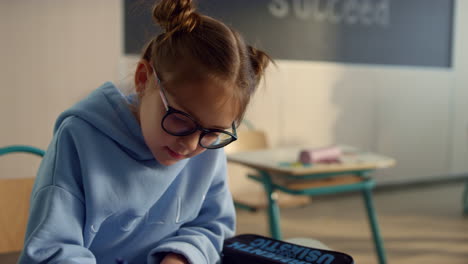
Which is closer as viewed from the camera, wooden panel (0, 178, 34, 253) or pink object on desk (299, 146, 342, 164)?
wooden panel (0, 178, 34, 253)

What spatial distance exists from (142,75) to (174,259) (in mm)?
297

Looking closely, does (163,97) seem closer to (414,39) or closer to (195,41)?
(195,41)

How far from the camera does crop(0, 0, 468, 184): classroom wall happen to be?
279 centimetres

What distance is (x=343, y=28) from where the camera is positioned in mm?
4066

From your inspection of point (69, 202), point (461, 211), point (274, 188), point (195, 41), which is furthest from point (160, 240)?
point (461, 211)

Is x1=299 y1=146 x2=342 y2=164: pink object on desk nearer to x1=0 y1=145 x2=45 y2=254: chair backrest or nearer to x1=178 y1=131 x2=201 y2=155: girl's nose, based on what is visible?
x1=0 y1=145 x2=45 y2=254: chair backrest

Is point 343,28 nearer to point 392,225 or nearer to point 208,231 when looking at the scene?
point 392,225

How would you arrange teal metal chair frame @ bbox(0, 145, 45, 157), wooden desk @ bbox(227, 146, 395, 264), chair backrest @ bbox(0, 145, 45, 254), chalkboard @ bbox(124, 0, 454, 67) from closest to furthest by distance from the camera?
chair backrest @ bbox(0, 145, 45, 254)
teal metal chair frame @ bbox(0, 145, 45, 157)
wooden desk @ bbox(227, 146, 395, 264)
chalkboard @ bbox(124, 0, 454, 67)

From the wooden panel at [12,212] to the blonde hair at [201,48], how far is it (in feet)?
1.62

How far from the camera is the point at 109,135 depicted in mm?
801

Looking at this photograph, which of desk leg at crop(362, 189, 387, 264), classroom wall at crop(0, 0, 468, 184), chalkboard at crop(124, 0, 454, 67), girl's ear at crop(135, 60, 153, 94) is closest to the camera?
girl's ear at crop(135, 60, 153, 94)

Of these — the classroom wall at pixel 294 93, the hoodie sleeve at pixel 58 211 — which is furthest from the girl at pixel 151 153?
the classroom wall at pixel 294 93

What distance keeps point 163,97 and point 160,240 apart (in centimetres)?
29

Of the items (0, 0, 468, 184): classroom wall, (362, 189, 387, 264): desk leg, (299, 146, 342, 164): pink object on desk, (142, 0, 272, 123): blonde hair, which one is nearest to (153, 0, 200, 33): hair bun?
(142, 0, 272, 123): blonde hair
